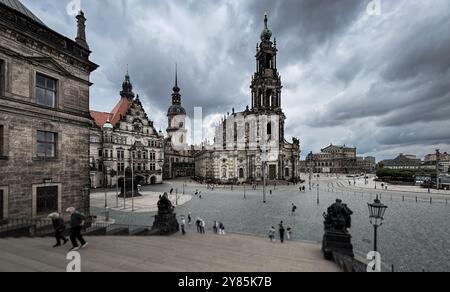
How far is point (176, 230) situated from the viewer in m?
14.0

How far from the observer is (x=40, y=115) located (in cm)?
1280

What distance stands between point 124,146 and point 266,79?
4170cm

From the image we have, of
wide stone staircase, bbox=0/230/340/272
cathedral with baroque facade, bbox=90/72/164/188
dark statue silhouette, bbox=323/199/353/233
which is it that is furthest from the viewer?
cathedral with baroque facade, bbox=90/72/164/188

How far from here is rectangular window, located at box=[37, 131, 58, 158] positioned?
13008 millimetres

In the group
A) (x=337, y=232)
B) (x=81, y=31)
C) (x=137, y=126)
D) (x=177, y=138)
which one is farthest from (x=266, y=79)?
(x=337, y=232)

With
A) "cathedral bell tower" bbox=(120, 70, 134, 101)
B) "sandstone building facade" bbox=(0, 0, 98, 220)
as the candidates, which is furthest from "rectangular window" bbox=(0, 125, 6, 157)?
"cathedral bell tower" bbox=(120, 70, 134, 101)

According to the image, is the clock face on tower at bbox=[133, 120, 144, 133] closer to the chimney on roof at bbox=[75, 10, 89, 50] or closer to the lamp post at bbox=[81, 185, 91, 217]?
the chimney on roof at bbox=[75, 10, 89, 50]

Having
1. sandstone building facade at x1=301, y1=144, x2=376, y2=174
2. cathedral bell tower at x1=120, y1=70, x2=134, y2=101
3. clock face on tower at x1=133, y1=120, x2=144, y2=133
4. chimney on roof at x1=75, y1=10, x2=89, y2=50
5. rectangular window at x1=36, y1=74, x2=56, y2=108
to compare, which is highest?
cathedral bell tower at x1=120, y1=70, x2=134, y2=101

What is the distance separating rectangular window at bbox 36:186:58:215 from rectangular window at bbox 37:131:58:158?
82.0 inches

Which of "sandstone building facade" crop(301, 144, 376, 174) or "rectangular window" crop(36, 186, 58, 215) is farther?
"sandstone building facade" crop(301, 144, 376, 174)

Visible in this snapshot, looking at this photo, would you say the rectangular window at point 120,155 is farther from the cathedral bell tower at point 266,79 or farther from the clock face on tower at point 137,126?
the cathedral bell tower at point 266,79
